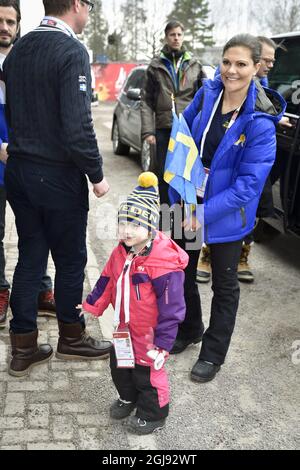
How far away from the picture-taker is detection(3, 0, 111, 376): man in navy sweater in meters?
2.56

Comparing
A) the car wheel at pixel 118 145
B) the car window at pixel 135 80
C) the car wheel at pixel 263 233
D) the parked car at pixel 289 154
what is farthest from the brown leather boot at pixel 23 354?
the car wheel at pixel 118 145

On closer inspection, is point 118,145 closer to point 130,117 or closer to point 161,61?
point 130,117

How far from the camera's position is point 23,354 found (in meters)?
3.06

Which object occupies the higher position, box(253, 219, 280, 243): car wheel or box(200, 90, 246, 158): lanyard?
box(200, 90, 246, 158): lanyard

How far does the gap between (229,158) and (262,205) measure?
1.23m

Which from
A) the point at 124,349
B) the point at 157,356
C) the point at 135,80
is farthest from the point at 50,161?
the point at 135,80

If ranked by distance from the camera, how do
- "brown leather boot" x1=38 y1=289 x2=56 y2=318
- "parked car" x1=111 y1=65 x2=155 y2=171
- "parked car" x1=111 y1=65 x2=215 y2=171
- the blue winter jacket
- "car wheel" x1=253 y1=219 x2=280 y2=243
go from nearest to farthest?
1. the blue winter jacket
2. "brown leather boot" x1=38 y1=289 x2=56 y2=318
3. "car wheel" x1=253 y1=219 x2=280 y2=243
4. "parked car" x1=111 y1=65 x2=215 y2=171
5. "parked car" x1=111 y1=65 x2=155 y2=171

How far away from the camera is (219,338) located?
3.12 metres

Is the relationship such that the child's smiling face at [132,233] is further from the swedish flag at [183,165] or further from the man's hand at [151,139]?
the man's hand at [151,139]

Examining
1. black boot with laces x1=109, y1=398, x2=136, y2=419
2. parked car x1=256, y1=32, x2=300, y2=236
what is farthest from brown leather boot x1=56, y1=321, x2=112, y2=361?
parked car x1=256, y1=32, x2=300, y2=236

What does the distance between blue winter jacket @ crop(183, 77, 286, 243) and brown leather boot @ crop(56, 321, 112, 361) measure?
1.02m

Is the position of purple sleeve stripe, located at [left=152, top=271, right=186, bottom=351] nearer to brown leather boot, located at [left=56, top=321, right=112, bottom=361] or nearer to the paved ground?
the paved ground

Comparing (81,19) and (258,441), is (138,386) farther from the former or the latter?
(81,19)

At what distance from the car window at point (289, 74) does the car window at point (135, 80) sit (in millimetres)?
4248
